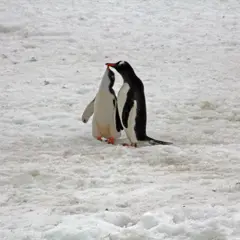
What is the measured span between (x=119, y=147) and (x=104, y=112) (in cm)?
91

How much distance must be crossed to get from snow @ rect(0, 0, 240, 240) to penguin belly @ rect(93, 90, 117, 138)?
0.94 ft

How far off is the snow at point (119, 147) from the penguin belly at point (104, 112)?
0.94ft

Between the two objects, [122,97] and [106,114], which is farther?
[106,114]

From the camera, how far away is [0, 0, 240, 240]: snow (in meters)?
3.94

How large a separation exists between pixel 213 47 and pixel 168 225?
929 cm

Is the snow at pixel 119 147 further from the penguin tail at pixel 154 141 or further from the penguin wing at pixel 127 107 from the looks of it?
the penguin wing at pixel 127 107

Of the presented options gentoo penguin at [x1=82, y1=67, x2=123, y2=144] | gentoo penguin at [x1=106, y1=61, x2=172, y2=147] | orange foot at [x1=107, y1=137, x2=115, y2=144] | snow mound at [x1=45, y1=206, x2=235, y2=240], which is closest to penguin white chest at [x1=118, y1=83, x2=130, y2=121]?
gentoo penguin at [x1=106, y1=61, x2=172, y2=147]

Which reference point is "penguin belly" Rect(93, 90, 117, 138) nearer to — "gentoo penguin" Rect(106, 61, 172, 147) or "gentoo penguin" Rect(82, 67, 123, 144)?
"gentoo penguin" Rect(82, 67, 123, 144)

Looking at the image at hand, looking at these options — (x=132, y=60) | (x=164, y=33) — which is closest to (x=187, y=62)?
(x=132, y=60)

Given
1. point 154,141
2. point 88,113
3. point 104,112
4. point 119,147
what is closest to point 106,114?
point 104,112

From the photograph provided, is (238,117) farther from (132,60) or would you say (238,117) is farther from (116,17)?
(116,17)

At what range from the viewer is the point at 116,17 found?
14.9 meters

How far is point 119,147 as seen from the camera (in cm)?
624

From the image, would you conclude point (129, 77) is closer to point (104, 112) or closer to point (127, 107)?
point (127, 107)
